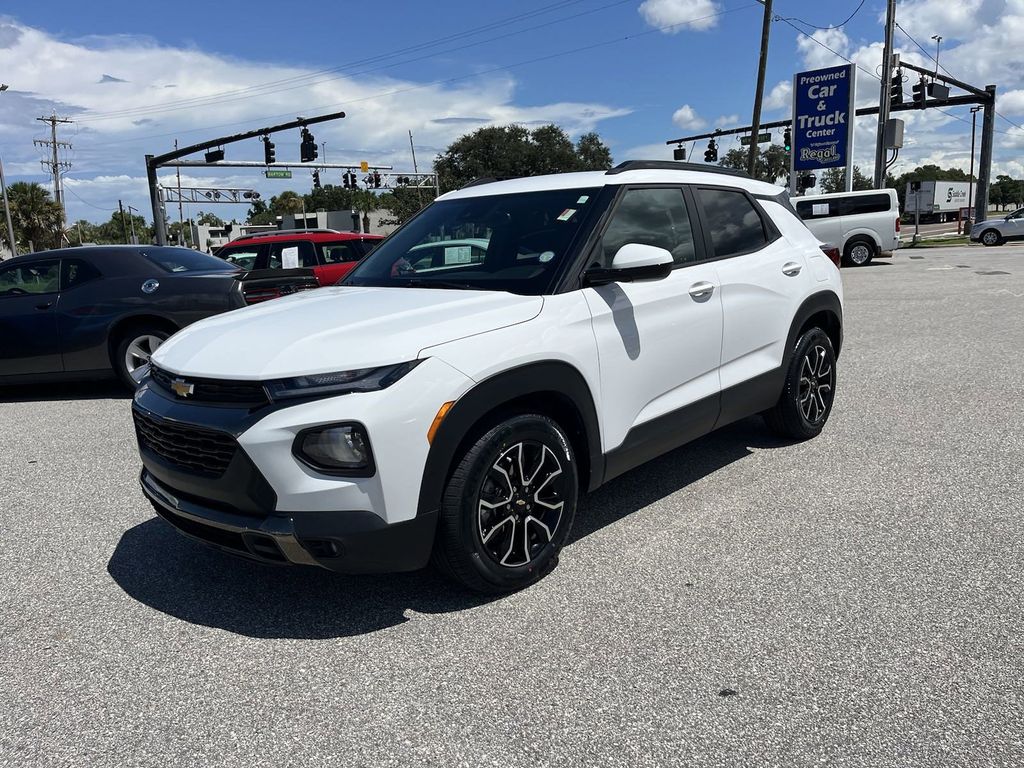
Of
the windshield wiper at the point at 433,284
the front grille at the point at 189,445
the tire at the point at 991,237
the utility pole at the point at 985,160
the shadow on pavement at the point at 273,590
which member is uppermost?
the utility pole at the point at 985,160

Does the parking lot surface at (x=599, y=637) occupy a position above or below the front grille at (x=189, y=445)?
below

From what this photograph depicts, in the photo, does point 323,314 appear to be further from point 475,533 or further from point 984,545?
point 984,545

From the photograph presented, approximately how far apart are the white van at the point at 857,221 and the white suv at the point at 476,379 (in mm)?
20630

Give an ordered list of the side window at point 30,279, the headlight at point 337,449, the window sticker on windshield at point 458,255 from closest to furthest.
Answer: the headlight at point 337,449 < the window sticker on windshield at point 458,255 < the side window at point 30,279

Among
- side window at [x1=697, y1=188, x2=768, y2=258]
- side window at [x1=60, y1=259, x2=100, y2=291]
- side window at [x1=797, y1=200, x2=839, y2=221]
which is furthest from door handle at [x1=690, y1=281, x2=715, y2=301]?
side window at [x1=797, y1=200, x2=839, y2=221]

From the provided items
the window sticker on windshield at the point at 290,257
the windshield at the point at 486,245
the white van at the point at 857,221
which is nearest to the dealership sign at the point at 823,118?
the white van at the point at 857,221

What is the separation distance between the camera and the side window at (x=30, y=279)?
308 inches

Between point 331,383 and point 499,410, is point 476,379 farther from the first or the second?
point 331,383

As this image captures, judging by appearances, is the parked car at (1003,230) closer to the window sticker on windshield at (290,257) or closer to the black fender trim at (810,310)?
the window sticker on windshield at (290,257)

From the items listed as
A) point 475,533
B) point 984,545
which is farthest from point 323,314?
point 984,545

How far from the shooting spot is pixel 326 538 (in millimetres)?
2795

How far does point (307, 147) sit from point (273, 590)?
2966 cm

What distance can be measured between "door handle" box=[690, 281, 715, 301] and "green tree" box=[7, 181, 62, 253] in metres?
61.2

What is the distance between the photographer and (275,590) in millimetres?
3465
